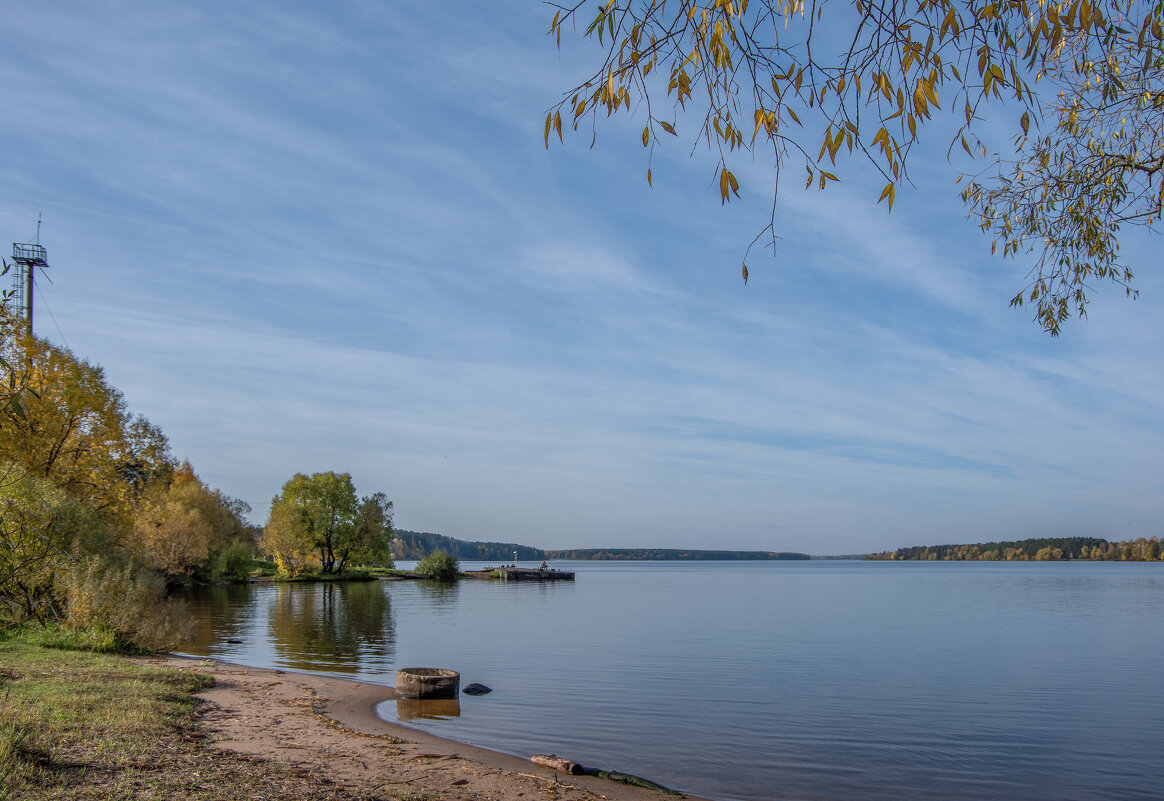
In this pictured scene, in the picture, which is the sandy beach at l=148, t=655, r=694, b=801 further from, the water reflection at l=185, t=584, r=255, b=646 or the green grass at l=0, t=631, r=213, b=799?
the water reflection at l=185, t=584, r=255, b=646

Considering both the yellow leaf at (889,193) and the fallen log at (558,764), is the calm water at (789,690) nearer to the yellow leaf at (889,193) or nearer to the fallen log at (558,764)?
the fallen log at (558,764)

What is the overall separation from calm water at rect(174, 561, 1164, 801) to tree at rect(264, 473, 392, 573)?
38.4m

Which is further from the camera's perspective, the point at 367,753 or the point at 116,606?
the point at 116,606

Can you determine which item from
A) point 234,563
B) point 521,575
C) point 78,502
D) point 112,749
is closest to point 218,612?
point 78,502

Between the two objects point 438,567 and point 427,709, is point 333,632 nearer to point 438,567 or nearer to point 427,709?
point 427,709

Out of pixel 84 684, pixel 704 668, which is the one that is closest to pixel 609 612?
pixel 704 668

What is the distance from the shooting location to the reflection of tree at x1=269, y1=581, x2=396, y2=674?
991 inches

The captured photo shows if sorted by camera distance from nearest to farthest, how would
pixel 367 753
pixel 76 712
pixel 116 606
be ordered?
pixel 76 712 → pixel 367 753 → pixel 116 606

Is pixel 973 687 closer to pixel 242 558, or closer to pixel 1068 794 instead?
pixel 1068 794

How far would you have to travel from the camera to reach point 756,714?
17.9 metres

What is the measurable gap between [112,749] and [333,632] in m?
27.6

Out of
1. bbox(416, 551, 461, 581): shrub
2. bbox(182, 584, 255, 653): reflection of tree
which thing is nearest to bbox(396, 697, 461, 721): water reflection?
bbox(182, 584, 255, 653): reflection of tree

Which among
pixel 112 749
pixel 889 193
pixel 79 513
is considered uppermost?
pixel 889 193

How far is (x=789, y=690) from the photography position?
21250 millimetres
